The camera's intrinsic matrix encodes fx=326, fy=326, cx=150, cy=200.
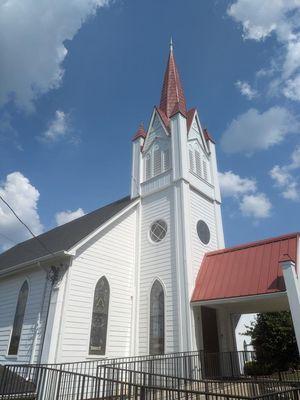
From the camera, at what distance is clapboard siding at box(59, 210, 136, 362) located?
38.6 ft

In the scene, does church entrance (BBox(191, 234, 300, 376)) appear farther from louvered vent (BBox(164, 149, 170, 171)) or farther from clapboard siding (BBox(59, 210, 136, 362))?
louvered vent (BBox(164, 149, 170, 171))

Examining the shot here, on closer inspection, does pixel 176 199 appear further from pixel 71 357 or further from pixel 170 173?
pixel 71 357

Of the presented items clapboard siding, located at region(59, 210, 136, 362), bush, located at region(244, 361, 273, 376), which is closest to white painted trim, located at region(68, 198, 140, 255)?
clapboard siding, located at region(59, 210, 136, 362)

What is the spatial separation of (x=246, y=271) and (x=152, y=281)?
4.15m

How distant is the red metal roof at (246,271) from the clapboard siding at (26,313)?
6187 millimetres

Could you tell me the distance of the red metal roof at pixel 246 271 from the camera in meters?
11.2

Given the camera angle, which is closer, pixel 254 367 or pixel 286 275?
pixel 286 275

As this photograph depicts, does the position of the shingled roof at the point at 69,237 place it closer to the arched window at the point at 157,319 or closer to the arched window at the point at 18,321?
the arched window at the point at 18,321

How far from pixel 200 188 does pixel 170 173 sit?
1791mm

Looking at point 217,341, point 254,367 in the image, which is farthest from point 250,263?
point 254,367

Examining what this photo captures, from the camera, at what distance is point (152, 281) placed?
14.3m

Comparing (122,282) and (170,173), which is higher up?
(170,173)

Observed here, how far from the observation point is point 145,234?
52.4 ft

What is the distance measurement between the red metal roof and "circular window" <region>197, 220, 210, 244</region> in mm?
1517
